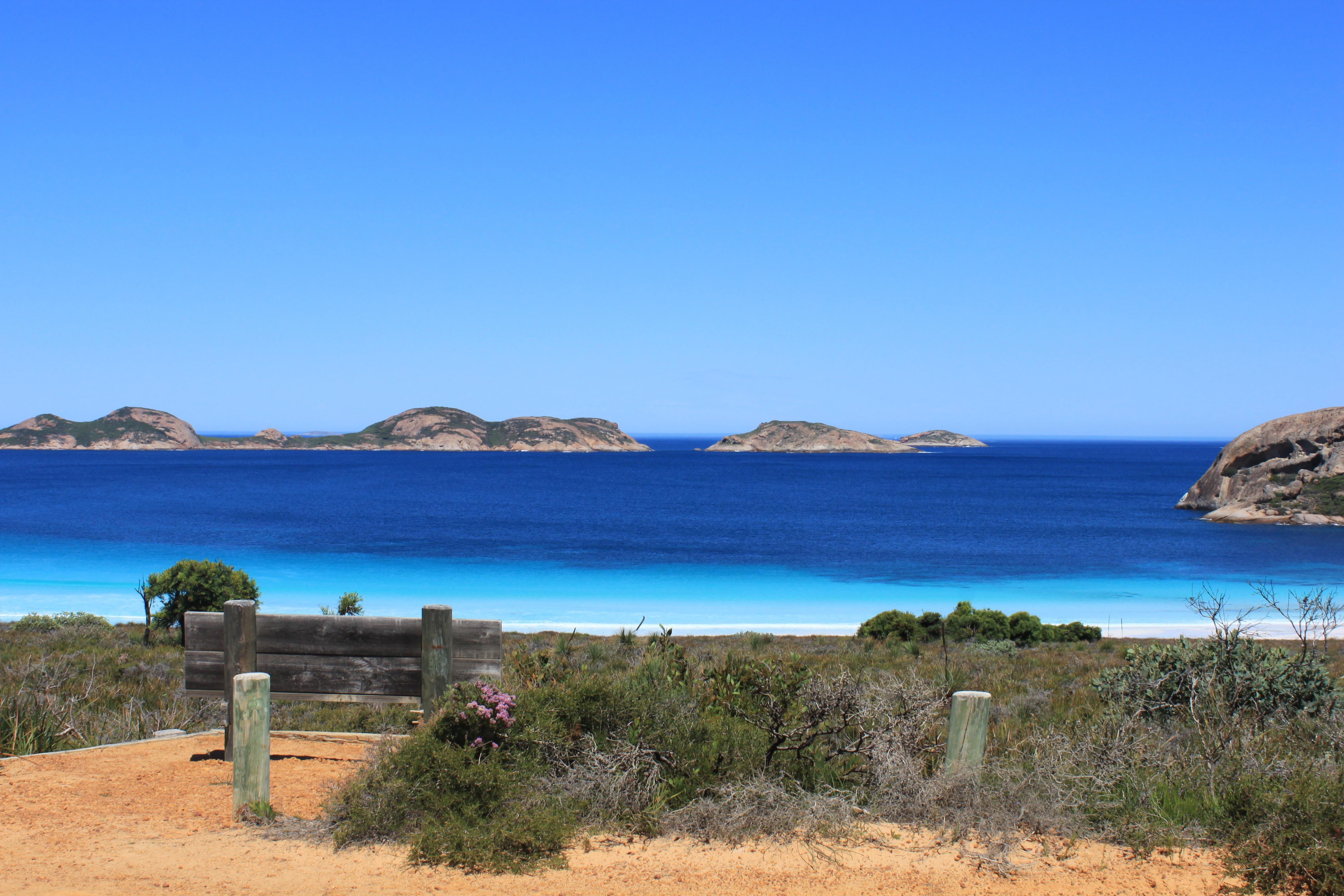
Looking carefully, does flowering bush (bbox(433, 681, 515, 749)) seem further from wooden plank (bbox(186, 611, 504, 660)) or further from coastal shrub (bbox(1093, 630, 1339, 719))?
coastal shrub (bbox(1093, 630, 1339, 719))

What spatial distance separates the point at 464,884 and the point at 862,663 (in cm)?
1015

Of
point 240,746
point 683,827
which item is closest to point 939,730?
point 683,827

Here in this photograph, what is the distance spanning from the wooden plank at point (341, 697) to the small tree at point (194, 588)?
481 inches

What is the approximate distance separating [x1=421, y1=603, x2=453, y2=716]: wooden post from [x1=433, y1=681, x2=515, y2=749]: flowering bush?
0.91 m

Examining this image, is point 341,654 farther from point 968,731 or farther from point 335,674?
point 968,731

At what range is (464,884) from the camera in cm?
452

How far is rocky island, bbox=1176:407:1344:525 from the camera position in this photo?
60.0 metres

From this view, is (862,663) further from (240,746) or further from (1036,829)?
(240,746)

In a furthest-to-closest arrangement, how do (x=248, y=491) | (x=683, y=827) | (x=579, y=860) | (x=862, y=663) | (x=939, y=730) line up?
(x=248, y=491) → (x=862, y=663) → (x=939, y=730) → (x=683, y=827) → (x=579, y=860)

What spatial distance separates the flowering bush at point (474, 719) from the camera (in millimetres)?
5551

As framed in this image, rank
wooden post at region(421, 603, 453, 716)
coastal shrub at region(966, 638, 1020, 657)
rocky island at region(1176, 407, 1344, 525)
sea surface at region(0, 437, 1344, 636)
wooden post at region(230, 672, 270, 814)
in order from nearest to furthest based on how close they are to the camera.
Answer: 1. wooden post at region(230, 672, 270, 814)
2. wooden post at region(421, 603, 453, 716)
3. coastal shrub at region(966, 638, 1020, 657)
4. sea surface at region(0, 437, 1344, 636)
5. rocky island at region(1176, 407, 1344, 525)

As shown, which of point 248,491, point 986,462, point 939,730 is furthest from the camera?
point 986,462

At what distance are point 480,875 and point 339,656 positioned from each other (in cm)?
267

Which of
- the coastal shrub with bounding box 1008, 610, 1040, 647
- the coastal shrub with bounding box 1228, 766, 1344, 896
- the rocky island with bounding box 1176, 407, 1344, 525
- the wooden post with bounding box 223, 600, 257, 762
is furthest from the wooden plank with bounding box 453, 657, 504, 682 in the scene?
the rocky island with bounding box 1176, 407, 1344, 525
